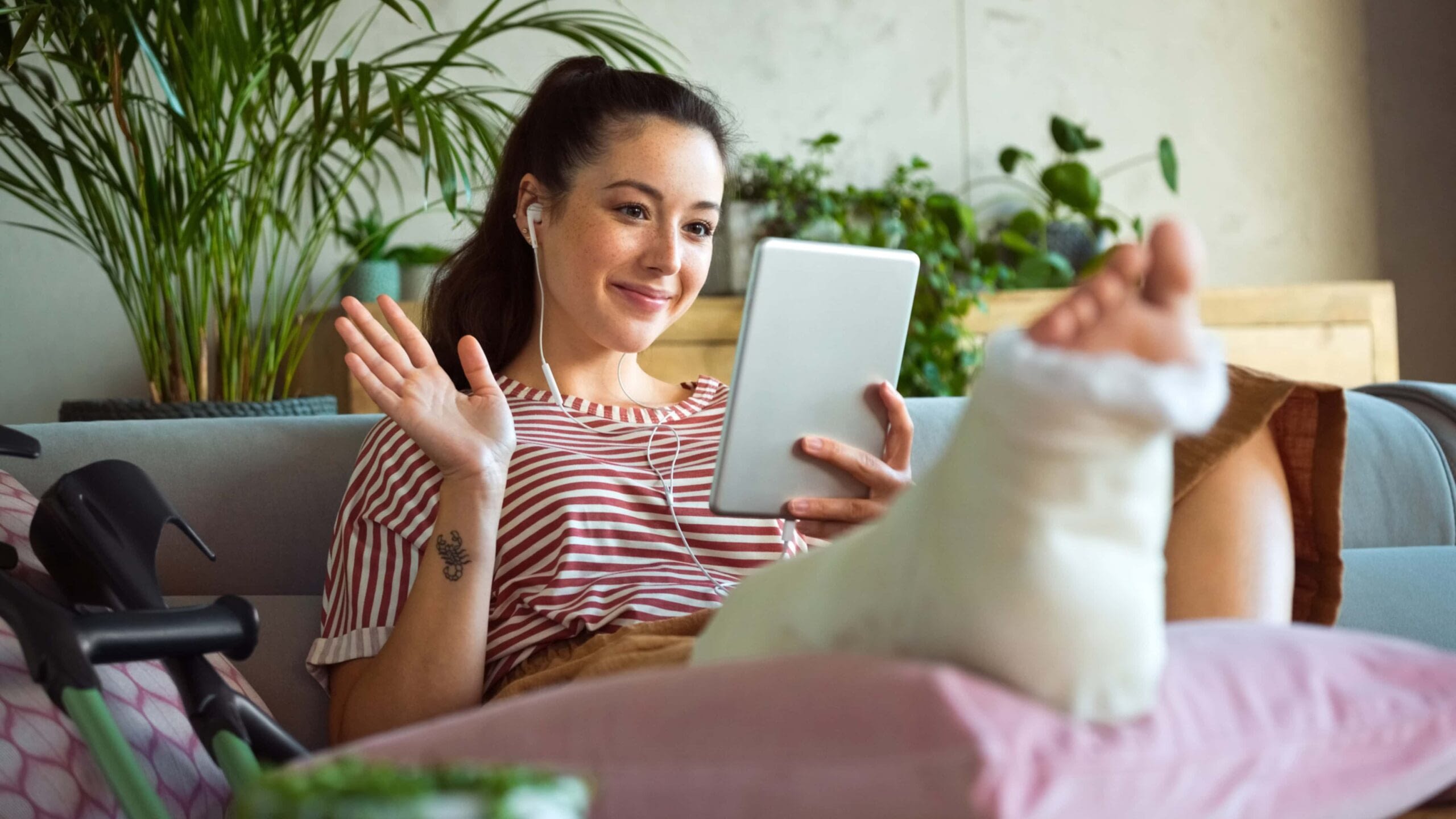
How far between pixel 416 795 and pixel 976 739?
0.22 meters

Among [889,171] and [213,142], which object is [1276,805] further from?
[889,171]

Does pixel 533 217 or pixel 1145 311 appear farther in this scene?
pixel 533 217

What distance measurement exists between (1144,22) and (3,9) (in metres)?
2.88

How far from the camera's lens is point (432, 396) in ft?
3.77

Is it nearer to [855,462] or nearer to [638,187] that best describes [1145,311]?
[855,462]

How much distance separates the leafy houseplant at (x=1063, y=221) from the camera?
324 centimetres

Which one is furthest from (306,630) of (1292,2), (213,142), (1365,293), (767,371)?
(1292,2)

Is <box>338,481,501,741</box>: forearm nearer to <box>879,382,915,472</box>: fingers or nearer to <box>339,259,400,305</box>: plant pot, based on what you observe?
<box>879,382,915,472</box>: fingers

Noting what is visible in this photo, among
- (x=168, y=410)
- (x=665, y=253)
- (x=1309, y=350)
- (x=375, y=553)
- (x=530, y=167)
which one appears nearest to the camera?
(x=375, y=553)

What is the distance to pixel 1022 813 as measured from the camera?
49 cm

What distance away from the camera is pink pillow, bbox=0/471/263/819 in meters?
0.89

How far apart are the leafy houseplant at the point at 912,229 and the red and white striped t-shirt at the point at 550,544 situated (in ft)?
4.76

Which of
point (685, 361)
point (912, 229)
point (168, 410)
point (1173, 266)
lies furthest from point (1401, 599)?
point (912, 229)

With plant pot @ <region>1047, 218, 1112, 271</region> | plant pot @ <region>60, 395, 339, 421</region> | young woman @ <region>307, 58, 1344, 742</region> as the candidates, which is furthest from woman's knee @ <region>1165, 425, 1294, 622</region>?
plant pot @ <region>1047, 218, 1112, 271</region>
